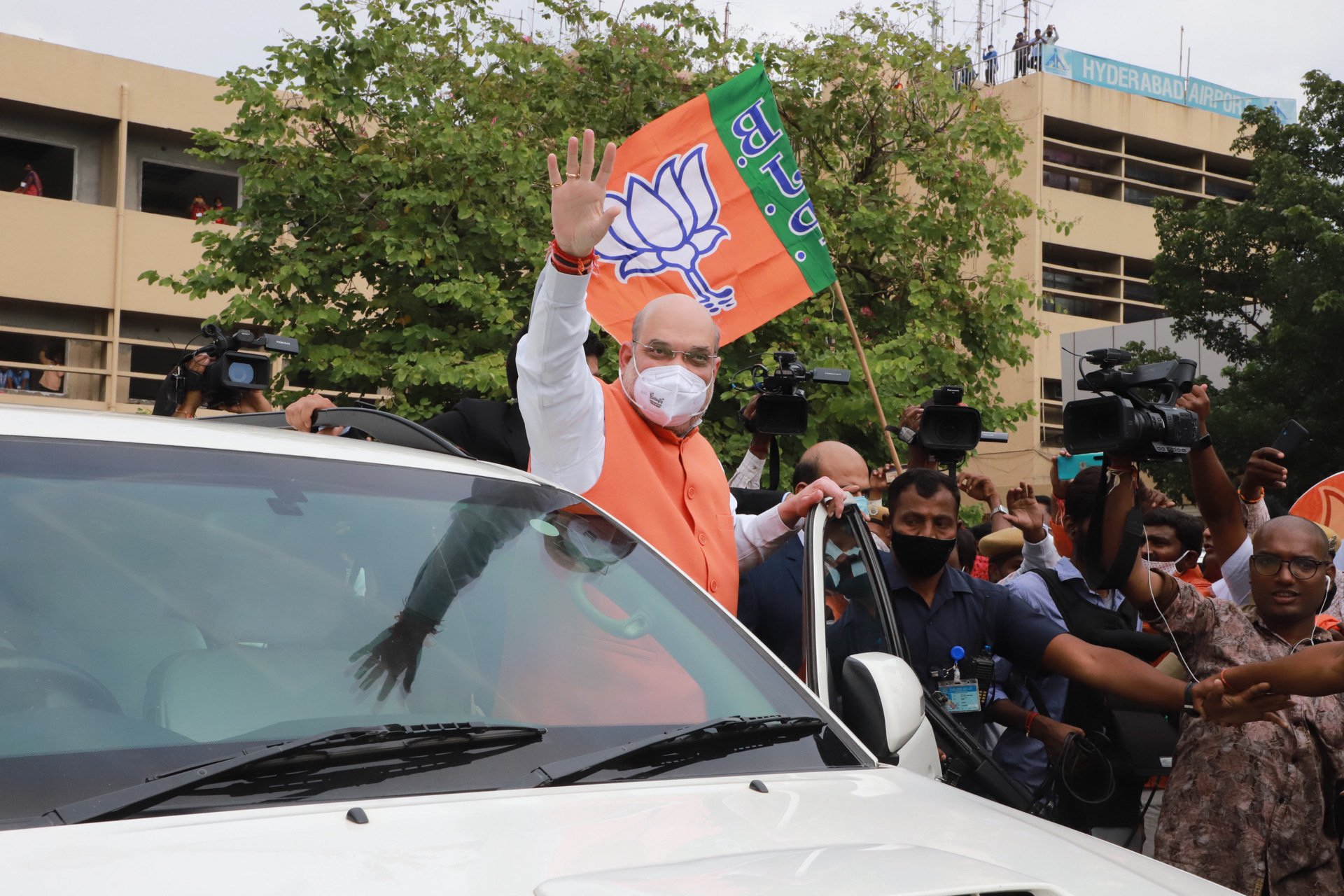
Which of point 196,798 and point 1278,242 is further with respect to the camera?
point 1278,242

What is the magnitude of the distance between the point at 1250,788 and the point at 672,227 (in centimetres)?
466

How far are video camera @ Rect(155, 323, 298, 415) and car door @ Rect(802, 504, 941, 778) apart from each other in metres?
2.58

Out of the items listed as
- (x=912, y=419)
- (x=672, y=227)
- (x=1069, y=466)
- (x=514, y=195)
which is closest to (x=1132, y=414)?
(x=1069, y=466)

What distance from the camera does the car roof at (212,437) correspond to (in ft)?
7.59

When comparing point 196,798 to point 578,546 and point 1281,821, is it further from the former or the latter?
point 1281,821

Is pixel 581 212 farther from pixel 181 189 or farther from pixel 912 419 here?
pixel 181 189

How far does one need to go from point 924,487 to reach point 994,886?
3.11 metres

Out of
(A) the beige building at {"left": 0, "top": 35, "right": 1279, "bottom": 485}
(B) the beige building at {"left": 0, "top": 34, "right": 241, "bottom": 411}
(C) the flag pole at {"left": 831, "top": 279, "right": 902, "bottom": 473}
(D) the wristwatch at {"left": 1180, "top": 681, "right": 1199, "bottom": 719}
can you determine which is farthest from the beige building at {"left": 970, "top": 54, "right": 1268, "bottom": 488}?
(D) the wristwatch at {"left": 1180, "top": 681, "right": 1199, "bottom": 719}

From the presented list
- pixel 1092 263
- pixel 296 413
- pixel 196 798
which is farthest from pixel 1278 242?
pixel 1092 263

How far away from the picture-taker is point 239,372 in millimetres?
5504

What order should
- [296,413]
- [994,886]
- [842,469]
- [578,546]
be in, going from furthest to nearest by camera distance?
[842,469]
[296,413]
[578,546]
[994,886]

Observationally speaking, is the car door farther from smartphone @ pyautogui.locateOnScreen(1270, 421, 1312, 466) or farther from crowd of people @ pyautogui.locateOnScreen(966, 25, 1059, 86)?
crowd of people @ pyautogui.locateOnScreen(966, 25, 1059, 86)

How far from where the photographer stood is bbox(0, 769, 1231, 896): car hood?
1.64m

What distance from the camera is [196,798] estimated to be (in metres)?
1.83
